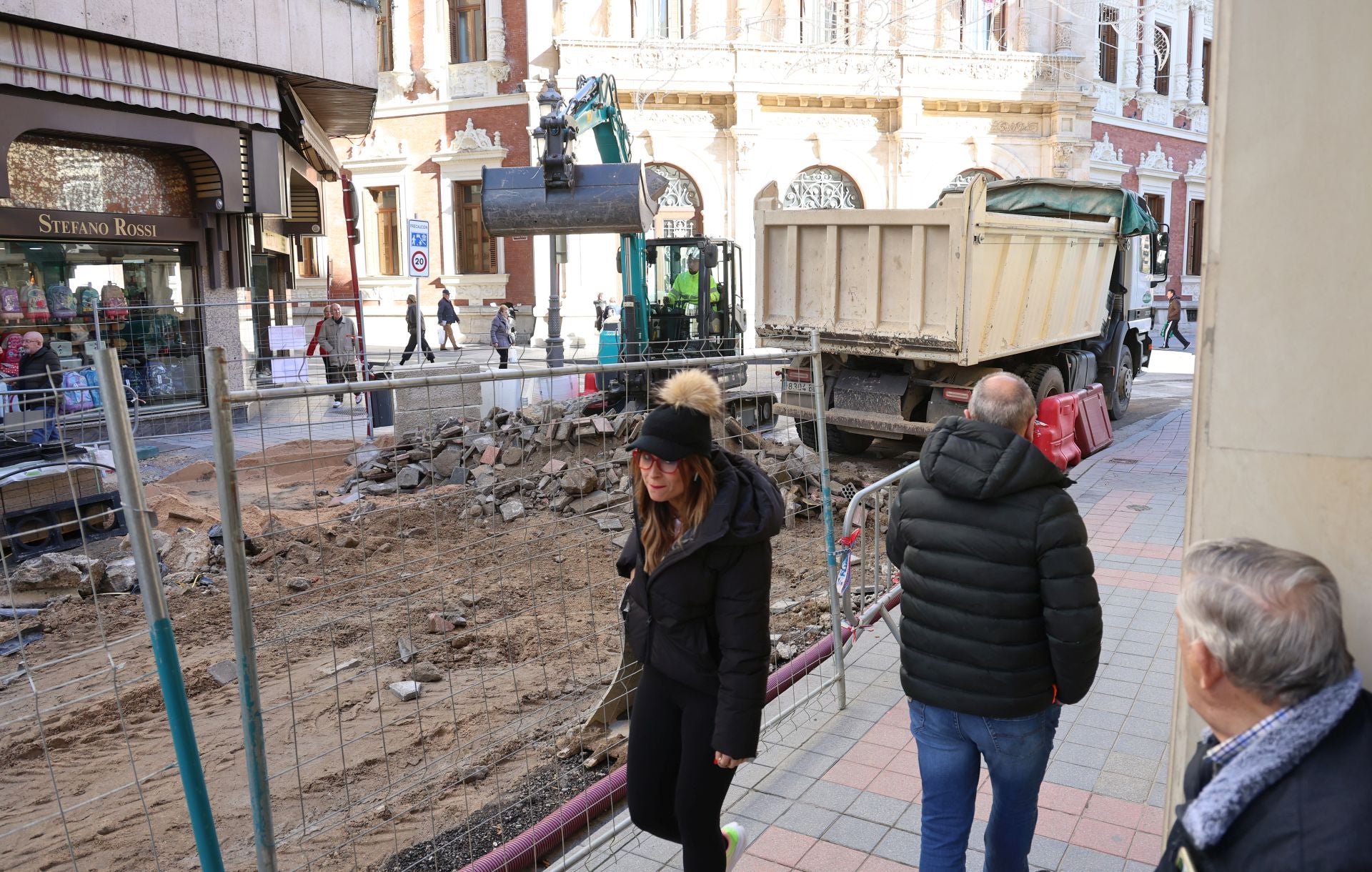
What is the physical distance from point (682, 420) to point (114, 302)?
14.4 meters

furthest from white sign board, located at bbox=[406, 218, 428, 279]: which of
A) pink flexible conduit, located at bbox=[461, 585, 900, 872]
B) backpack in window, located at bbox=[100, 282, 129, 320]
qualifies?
pink flexible conduit, located at bbox=[461, 585, 900, 872]

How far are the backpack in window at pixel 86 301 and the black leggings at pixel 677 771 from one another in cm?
1392

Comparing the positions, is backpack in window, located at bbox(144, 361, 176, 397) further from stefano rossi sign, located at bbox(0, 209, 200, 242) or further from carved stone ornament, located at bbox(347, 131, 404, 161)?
carved stone ornament, located at bbox(347, 131, 404, 161)

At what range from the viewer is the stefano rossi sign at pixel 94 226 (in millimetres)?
12992

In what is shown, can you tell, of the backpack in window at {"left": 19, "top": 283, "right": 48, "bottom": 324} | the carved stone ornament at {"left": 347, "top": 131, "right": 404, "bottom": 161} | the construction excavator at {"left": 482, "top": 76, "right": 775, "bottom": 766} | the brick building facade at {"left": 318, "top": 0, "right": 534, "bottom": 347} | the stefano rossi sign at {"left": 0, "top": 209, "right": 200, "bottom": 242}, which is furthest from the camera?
the carved stone ornament at {"left": 347, "top": 131, "right": 404, "bottom": 161}

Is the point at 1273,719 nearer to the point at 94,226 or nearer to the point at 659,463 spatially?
the point at 659,463

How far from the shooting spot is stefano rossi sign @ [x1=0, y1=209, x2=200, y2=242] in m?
13.0

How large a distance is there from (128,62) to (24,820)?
12013mm

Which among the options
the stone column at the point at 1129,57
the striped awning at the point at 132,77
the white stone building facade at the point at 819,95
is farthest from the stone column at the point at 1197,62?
the striped awning at the point at 132,77

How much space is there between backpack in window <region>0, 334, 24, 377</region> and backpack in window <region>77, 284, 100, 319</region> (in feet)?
6.10

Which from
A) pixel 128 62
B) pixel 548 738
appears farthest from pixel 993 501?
pixel 128 62

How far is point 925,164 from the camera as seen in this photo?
1126 inches

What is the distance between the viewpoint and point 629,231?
34.8 feet

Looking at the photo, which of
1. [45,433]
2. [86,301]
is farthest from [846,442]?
[86,301]
